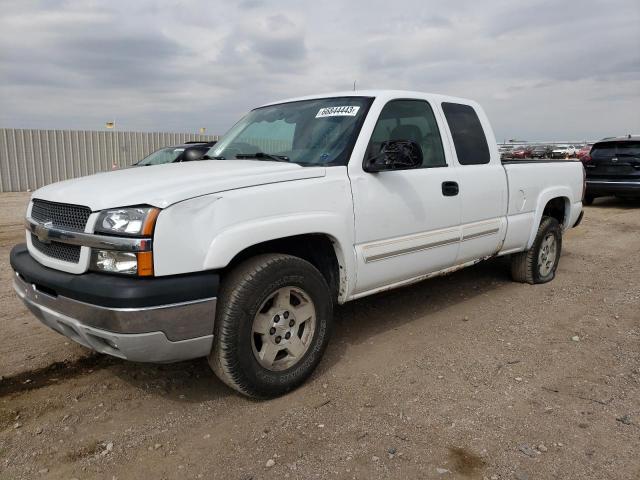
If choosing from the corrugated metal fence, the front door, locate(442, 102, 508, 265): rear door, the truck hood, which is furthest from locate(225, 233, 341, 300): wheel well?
the corrugated metal fence

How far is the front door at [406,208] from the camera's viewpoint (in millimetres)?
3596

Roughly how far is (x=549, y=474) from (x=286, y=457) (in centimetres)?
128

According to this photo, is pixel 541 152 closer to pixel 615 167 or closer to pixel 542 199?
pixel 615 167

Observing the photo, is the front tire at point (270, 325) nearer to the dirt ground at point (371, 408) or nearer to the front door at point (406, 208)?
the dirt ground at point (371, 408)

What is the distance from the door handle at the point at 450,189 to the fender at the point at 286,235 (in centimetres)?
110

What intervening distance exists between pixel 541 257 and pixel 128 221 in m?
4.67

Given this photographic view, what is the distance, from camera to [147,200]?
266 centimetres

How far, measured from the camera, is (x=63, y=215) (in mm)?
2953

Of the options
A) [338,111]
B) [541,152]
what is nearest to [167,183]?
[338,111]

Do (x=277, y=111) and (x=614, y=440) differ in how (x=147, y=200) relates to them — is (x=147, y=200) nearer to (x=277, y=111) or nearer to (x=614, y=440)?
(x=277, y=111)

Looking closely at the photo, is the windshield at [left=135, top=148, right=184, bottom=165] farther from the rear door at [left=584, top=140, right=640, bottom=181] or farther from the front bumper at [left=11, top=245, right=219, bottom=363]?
the rear door at [left=584, top=140, right=640, bottom=181]

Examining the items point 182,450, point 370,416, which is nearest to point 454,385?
point 370,416

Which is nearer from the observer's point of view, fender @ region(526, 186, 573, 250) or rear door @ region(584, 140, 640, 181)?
fender @ region(526, 186, 573, 250)

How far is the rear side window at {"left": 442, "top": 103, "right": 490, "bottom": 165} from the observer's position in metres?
4.48
